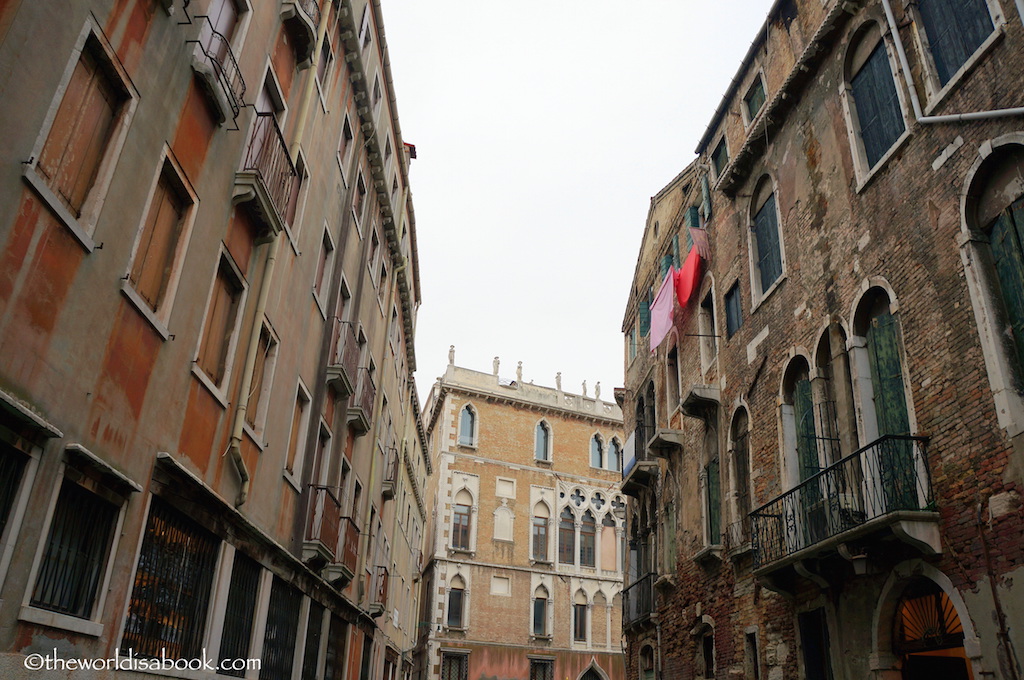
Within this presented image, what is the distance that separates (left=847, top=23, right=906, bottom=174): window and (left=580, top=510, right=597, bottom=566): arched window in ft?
108

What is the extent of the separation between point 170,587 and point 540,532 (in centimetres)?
3399

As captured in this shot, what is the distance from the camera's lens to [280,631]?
11.6 meters

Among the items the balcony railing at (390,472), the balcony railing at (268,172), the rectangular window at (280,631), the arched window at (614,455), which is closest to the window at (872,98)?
the balcony railing at (268,172)

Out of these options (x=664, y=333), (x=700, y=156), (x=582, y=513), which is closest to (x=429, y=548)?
(x=582, y=513)

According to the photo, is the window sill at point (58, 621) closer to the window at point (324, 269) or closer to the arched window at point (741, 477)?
the window at point (324, 269)

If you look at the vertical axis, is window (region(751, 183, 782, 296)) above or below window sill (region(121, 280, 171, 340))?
above

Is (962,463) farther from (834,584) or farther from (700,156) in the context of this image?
(700,156)

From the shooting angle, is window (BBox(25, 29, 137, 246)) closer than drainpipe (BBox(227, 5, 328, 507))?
Yes

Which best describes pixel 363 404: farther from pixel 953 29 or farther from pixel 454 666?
pixel 454 666

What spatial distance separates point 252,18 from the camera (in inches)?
393

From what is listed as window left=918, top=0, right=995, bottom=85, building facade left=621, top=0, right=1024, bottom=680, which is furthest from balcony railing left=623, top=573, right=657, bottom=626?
window left=918, top=0, right=995, bottom=85

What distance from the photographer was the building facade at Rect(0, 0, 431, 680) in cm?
559

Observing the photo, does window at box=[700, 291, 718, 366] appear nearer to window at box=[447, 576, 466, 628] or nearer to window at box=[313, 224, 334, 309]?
window at box=[313, 224, 334, 309]

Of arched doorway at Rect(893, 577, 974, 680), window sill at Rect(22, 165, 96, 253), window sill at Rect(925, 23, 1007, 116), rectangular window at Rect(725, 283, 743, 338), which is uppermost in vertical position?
rectangular window at Rect(725, 283, 743, 338)
